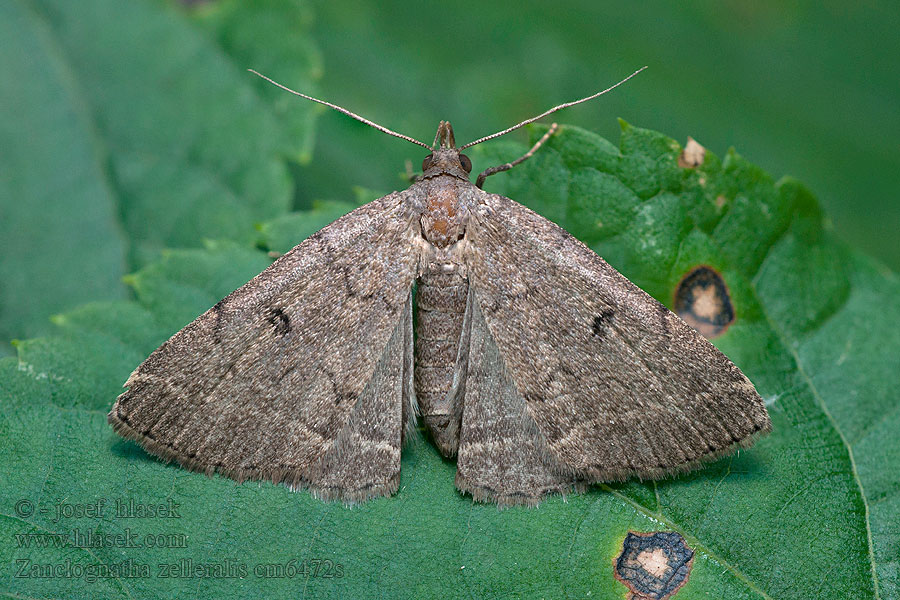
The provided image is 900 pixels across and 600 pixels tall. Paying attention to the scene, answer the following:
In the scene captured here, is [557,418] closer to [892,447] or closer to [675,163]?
[675,163]

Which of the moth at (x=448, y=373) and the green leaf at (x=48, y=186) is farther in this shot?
the green leaf at (x=48, y=186)

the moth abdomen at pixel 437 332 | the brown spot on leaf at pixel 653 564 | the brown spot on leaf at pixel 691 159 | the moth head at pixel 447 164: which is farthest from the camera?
the moth head at pixel 447 164

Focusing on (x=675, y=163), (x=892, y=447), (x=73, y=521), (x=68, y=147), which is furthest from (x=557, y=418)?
(x=68, y=147)

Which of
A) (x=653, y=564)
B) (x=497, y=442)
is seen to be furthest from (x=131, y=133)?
(x=653, y=564)

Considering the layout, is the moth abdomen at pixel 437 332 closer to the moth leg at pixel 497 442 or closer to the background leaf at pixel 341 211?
the moth leg at pixel 497 442

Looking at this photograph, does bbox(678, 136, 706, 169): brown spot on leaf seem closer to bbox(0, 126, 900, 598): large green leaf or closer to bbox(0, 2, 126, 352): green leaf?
bbox(0, 126, 900, 598): large green leaf

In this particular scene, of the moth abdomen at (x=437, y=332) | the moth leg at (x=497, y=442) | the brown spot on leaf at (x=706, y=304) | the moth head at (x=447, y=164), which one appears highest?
the moth head at (x=447, y=164)

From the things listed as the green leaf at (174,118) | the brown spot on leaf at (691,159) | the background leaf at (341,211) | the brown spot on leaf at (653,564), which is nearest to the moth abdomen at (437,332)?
the background leaf at (341,211)

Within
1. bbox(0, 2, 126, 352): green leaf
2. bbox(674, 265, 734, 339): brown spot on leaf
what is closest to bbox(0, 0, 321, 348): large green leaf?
bbox(0, 2, 126, 352): green leaf
